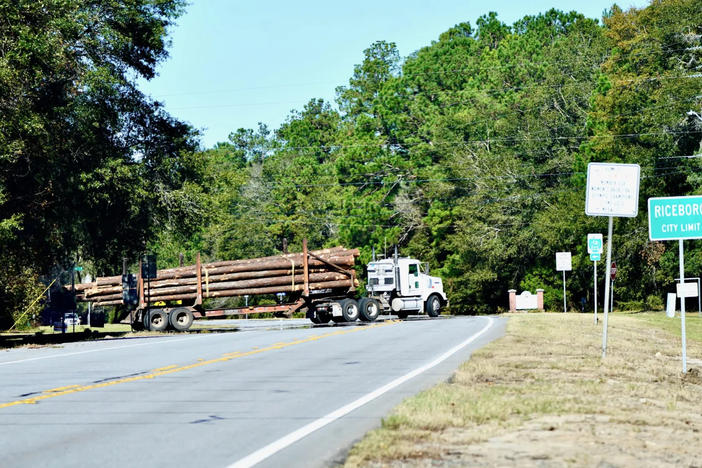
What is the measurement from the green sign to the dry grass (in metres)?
2.25

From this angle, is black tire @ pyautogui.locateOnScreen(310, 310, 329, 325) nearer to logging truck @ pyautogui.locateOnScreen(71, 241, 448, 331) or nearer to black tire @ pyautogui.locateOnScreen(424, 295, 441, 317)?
logging truck @ pyautogui.locateOnScreen(71, 241, 448, 331)

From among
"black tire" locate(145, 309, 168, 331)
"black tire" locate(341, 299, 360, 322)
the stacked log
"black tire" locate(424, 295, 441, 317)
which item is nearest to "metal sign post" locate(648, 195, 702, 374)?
"black tire" locate(341, 299, 360, 322)

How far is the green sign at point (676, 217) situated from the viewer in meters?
15.8

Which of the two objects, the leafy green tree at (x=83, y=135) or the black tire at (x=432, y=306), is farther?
the black tire at (x=432, y=306)

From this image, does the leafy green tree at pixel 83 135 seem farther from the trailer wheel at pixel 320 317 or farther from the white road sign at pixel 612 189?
the white road sign at pixel 612 189

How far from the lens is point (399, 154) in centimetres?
7712

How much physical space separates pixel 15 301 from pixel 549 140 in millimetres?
36282

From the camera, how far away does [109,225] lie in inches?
1388

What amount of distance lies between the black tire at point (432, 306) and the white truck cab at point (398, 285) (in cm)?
15

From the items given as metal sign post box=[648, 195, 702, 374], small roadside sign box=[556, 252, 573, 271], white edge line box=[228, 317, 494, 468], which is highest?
metal sign post box=[648, 195, 702, 374]

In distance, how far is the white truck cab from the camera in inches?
1609

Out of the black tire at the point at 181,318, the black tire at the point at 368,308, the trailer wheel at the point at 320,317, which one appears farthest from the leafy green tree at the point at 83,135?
the black tire at the point at 368,308

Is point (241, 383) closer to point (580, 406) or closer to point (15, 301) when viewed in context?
point (580, 406)

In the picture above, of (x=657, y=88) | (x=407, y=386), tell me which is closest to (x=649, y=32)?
(x=657, y=88)
